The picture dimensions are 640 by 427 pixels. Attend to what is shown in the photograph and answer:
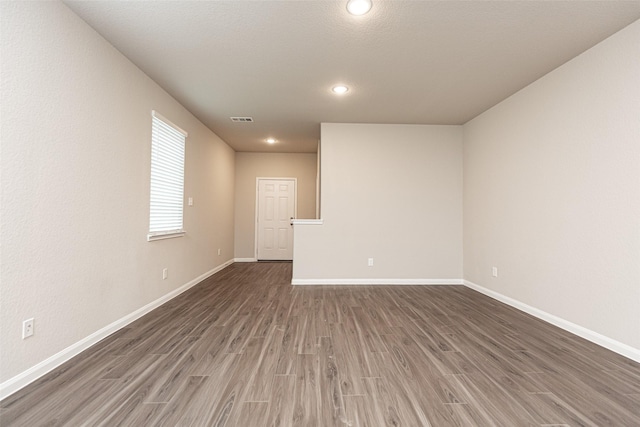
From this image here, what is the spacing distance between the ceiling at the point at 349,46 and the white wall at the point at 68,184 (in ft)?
1.14

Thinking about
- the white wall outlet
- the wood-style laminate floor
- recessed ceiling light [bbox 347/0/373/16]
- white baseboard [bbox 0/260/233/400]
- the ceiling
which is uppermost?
the ceiling

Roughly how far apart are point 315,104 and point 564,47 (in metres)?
2.53

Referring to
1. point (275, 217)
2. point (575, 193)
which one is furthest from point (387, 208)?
point (275, 217)

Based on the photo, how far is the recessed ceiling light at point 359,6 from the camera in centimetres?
193

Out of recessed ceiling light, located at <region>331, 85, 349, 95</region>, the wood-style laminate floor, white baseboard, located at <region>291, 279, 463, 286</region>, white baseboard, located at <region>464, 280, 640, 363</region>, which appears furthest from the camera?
white baseboard, located at <region>291, 279, 463, 286</region>

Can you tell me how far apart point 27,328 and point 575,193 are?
4371 mm

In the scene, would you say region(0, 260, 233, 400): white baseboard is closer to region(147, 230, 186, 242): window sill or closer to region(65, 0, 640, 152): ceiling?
region(147, 230, 186, 242): window sill

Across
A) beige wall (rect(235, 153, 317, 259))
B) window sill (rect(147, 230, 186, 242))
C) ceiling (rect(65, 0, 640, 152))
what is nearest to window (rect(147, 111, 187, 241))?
window sill (rect(147, 230, 186, 242))

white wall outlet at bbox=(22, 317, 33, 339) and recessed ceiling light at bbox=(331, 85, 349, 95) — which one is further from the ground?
recessed ceiling light at bbox=(331, 85, 349, 95)

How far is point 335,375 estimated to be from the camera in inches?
72.4

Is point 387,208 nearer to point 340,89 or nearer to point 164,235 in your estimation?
point 340,89

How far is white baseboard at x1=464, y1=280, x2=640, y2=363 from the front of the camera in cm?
213

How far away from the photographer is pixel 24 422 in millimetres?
1392

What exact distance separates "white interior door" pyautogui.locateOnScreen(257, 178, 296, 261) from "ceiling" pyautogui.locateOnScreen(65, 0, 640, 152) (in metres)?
2.99
